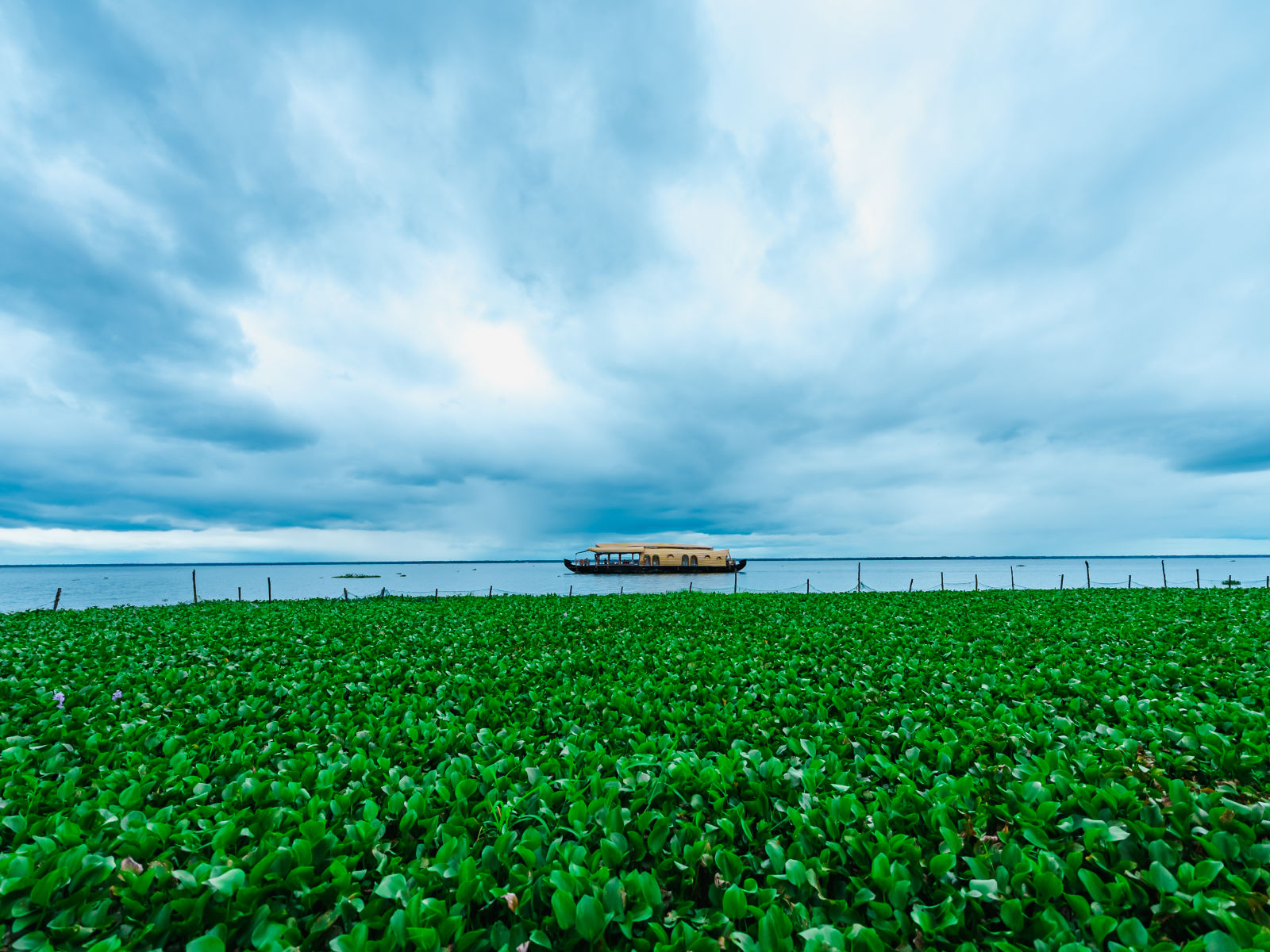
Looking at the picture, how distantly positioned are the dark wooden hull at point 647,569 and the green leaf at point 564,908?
6851cm

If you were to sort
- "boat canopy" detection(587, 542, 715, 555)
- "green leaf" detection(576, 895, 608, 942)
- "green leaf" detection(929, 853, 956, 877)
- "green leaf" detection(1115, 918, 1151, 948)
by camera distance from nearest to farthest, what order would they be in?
"green leaf" detection(1115, 918, 1151, 948), "green leaf" detection(576, 895, 608, 942), "green leaf" detection(929, 853, 956, 877), "boat canopy" detection(587, 542, 715, 555)

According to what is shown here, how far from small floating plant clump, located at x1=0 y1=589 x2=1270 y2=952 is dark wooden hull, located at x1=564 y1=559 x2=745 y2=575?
64.6 meters

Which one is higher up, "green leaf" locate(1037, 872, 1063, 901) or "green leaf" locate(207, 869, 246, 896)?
"green leaf" locate(207, 869, 246, 896)

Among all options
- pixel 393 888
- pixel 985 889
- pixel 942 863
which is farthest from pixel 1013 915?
pixel 393 888

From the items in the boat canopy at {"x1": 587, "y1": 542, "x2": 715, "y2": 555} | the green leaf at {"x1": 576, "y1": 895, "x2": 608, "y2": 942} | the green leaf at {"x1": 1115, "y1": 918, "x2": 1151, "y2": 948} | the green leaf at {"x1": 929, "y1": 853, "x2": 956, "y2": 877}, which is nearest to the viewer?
the green leaf at {"x1": 1115, "y1": 918, "x2": 1151, "y2": 948}

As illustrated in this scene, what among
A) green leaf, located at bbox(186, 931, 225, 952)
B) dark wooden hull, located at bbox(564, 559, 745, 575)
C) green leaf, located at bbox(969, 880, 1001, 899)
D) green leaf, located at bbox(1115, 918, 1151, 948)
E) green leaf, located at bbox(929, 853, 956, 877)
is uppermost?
green leaf, located at bbox(186, 931, 225, 952)

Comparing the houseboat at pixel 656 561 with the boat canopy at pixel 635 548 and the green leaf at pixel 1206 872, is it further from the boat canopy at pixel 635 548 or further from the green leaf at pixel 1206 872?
the green leaf at pixel 1206 872

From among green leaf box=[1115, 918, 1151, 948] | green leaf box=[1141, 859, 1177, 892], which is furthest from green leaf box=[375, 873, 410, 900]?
green leaf box=[1141, 859, 1177, 892]

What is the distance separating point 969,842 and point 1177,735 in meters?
A: 2.93

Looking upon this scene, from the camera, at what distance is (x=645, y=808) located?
12.2 ft

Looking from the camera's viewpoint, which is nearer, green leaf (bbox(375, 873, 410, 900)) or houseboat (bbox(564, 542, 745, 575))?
green leaf (bbox(375, 873, 410, 900))

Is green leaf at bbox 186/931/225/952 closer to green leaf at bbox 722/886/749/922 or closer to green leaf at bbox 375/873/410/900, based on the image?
green leaf at bbox 375/873/410/900

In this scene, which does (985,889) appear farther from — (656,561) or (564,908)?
(656,561)

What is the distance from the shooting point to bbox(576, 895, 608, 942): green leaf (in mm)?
2434
